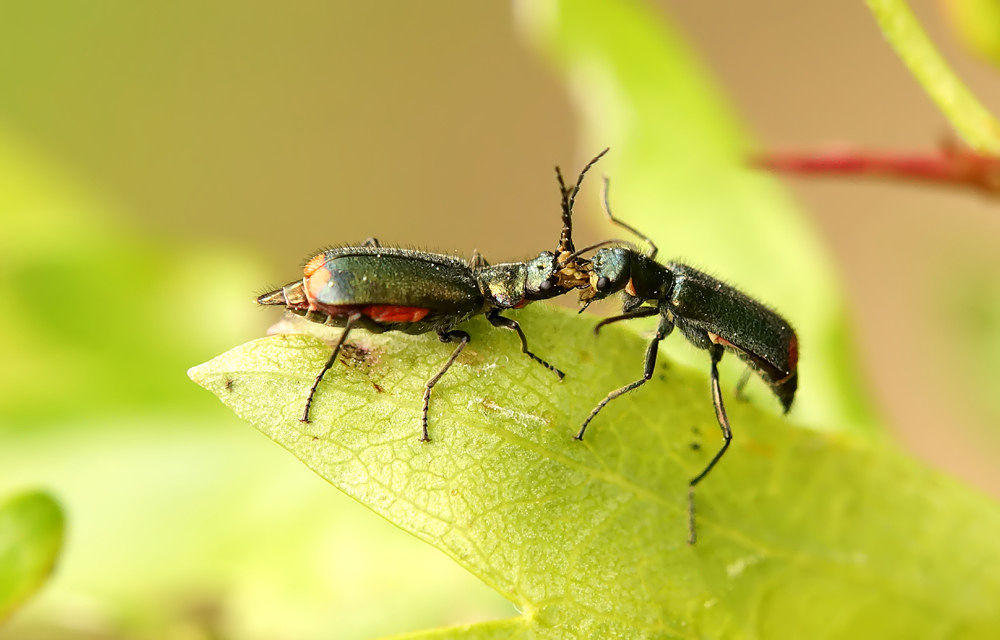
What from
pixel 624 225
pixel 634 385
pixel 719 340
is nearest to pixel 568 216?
pixel 624 225

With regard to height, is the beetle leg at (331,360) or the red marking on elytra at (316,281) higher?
the red marking on elytra at (316,281)

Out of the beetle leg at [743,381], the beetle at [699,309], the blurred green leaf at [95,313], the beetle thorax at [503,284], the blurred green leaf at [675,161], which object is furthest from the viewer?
the blurred green leaf at [95,313]

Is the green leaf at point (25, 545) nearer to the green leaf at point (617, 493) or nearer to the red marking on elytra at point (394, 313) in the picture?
the green leaf at point (617, 493)

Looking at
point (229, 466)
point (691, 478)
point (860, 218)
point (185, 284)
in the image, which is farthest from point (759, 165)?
point (860, 218)

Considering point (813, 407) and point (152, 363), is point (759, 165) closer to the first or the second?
point (813, 407)

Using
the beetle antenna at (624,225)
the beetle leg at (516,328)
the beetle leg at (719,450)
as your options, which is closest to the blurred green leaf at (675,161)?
the beetle antenna at (624,225)

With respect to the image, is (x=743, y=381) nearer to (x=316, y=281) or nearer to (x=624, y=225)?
(x=624, y=225)

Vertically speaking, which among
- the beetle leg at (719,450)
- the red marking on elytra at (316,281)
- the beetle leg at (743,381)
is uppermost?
the red marking on elytra at (316,281)
